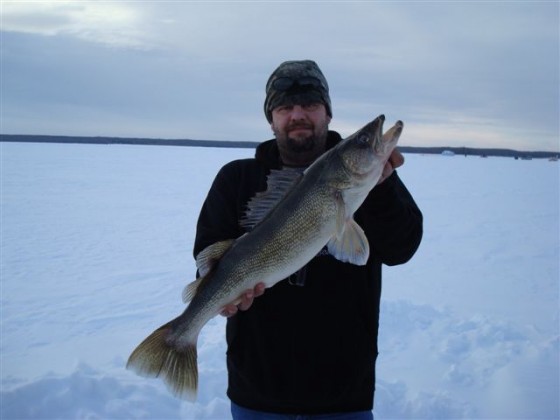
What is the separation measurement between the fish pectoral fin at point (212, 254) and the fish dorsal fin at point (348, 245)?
58 centimetres

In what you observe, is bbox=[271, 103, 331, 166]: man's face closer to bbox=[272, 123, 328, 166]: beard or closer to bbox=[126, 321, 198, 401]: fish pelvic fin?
bbox=[272, 123, 328, 166]: beard

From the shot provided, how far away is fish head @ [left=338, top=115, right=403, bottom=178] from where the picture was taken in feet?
7.86

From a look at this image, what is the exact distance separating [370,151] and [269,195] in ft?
1.97

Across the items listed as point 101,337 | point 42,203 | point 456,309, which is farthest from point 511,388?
point 42,203

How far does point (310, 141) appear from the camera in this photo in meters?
2.83

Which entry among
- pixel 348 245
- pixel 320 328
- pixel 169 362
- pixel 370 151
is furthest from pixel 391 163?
pixel 169 362

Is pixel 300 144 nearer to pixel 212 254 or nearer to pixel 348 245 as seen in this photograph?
pixel 348 245

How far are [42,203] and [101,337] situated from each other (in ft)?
34.0

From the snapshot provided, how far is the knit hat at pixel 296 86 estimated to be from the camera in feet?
9.39

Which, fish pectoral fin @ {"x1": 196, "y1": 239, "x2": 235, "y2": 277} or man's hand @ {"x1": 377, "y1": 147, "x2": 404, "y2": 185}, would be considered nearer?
man's hand @ {"x1": 377, "y1": 147, "x2": 404, "y2": 185}

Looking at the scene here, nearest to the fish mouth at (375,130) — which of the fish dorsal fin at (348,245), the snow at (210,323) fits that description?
the fish dorsal fin at (348,245)

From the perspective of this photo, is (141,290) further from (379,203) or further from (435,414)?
(379,203)

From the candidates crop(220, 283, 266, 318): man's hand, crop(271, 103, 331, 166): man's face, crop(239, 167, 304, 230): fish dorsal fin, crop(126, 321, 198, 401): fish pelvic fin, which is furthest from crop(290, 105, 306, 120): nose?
crop(126, 321, 198, 401): fish pelvic fin

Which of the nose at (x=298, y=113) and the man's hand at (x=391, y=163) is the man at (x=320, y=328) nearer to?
the man's hand at (x=391, y=163)
